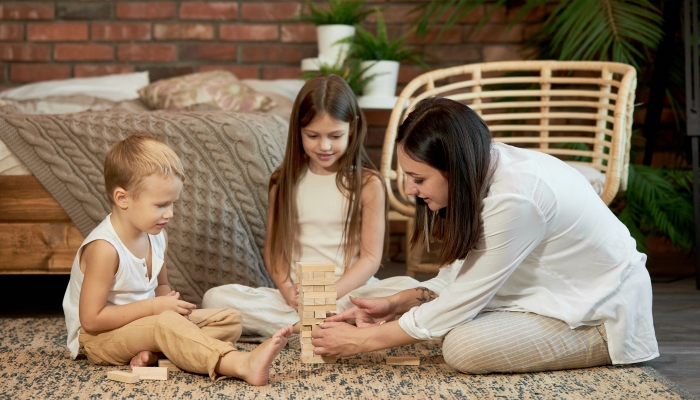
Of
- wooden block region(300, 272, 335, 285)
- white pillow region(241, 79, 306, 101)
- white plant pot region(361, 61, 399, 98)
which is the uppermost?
white plant pot region(361, 61, 399, 98)

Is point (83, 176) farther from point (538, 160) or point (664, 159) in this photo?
point (664, 159)

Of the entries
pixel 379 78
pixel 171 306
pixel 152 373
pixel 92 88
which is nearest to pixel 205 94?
pixel 92 88

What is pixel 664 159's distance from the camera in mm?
3182

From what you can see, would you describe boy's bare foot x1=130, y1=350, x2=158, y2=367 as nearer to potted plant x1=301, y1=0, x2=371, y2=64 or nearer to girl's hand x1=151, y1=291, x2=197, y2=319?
girl's hand x1=151, y1=291, x2=197, y2=319

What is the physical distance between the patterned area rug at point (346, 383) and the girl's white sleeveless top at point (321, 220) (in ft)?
1.26

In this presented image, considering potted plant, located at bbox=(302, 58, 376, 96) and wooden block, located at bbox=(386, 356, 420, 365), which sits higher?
potted plant, located at bbox=(302, 58, 376, 96)

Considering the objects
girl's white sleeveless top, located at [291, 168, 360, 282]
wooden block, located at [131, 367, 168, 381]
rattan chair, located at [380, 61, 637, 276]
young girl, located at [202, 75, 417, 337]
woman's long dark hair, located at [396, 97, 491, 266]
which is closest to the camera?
woman's long dark hair, located at [396, 97, 491, 266]

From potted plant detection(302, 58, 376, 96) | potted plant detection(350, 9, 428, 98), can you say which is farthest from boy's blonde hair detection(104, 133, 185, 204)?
potted plant detection(350, 9, 428, 98)

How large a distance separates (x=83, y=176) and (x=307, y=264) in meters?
0.78

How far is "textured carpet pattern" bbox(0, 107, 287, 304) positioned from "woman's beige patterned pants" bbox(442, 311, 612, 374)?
2.55 ft

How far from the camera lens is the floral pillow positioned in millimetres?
2754

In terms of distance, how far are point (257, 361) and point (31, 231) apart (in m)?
0.93

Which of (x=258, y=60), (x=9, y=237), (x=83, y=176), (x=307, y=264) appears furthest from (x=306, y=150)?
(x=258, y=60)

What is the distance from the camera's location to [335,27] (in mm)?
3002
